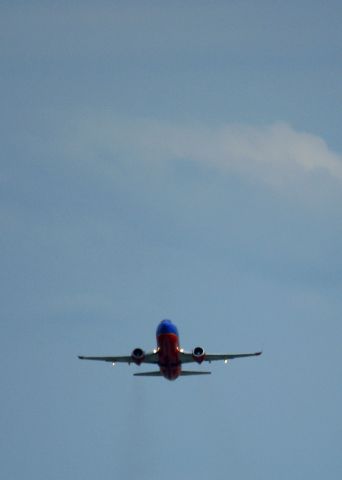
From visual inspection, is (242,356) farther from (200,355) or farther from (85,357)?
(85,357)

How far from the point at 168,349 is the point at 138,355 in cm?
414

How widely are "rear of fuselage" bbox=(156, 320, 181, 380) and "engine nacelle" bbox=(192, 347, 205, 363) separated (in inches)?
118

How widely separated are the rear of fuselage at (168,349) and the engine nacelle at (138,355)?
93.6 inches

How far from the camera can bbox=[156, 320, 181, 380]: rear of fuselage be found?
154 m

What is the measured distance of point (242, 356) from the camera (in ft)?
519

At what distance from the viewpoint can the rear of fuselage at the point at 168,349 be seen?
15362 cm

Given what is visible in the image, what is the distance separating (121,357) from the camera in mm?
158625

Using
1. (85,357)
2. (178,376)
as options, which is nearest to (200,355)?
(178,376)

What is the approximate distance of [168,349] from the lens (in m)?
154

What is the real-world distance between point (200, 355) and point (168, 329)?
598 cm

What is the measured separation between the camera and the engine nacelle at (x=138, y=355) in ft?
510

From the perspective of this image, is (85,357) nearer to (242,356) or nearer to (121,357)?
(121,357)

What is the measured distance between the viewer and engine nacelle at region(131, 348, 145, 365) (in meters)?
156

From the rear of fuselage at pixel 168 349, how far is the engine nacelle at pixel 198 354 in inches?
118
